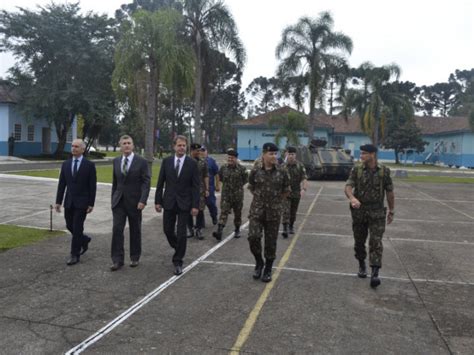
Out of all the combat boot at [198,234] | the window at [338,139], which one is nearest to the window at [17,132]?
the combat boot at [198,234]

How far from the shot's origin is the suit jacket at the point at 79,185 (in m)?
6.28

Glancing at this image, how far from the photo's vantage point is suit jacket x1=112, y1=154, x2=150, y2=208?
613 centimetres

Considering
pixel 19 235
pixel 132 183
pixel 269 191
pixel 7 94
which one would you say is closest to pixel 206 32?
pixel 19 235

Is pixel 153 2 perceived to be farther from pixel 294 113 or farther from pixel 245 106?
pixel 245 106

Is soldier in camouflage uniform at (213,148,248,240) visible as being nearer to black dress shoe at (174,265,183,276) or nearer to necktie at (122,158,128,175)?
black dress shoe at (174,265,183,276)

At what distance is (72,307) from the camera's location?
15.4 feet

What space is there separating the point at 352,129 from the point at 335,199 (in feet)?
145

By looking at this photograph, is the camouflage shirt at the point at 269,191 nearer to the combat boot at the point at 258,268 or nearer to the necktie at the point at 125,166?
the combat boot at the point at 258,268

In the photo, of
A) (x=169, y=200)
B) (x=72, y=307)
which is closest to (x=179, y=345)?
(x=72, y=307)

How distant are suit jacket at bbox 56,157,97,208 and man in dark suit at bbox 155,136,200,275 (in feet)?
3.31

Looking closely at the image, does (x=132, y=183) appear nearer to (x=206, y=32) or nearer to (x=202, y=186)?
(x=202, y=186)

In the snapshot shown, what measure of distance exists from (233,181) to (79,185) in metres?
2.85

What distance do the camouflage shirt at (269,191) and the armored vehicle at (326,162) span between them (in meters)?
18.6

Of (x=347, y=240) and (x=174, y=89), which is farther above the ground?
(x=174, y=89)
